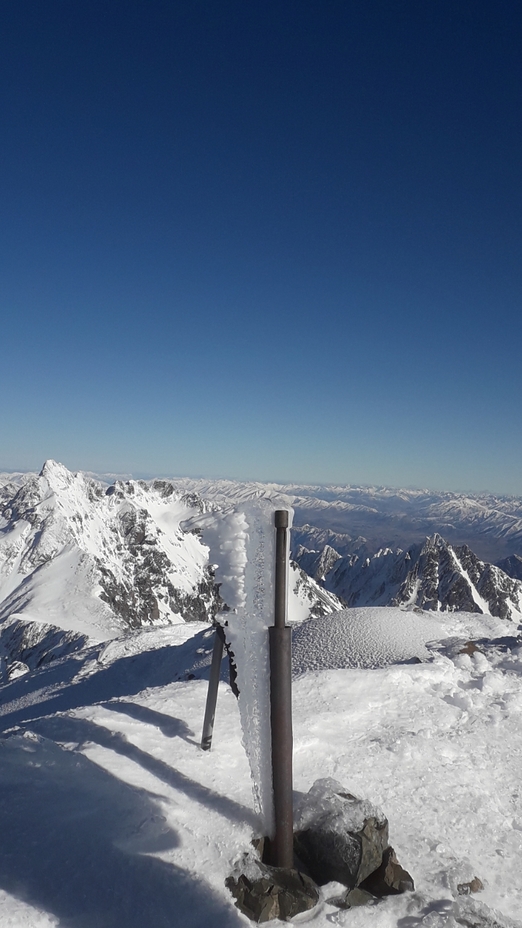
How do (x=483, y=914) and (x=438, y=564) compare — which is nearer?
(x=483, y=914)

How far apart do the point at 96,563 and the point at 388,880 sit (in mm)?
100863

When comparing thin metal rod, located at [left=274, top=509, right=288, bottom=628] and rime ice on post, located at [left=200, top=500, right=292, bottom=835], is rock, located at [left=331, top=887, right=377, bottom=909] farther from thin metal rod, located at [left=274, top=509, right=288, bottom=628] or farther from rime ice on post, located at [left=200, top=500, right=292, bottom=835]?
thin metal rod, located at [left=274, top=509, right=288, bottom=628]

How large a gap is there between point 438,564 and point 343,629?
189291mm

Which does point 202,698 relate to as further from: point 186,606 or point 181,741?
point 186,606

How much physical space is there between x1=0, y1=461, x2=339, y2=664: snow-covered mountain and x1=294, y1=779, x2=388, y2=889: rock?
59936 millimetres

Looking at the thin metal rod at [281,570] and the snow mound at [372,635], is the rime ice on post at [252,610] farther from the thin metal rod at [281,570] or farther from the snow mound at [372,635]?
the snow mound at [372,635]

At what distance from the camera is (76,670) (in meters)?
25.9

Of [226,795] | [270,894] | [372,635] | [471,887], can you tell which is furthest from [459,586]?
[270,894]

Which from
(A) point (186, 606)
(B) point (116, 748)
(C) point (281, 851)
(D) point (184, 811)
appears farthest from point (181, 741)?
(A) point (186, 606)


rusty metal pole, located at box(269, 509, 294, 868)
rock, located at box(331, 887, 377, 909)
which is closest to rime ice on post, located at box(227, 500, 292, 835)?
rusty metal pole, located at box(269, 509, 294, 868)

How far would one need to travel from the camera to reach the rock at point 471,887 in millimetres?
6613

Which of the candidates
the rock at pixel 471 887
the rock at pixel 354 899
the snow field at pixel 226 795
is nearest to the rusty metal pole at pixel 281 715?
the snow field at pixel 226 795

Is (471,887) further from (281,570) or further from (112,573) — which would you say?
(112,573)

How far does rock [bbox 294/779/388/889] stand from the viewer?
20.9 ft
